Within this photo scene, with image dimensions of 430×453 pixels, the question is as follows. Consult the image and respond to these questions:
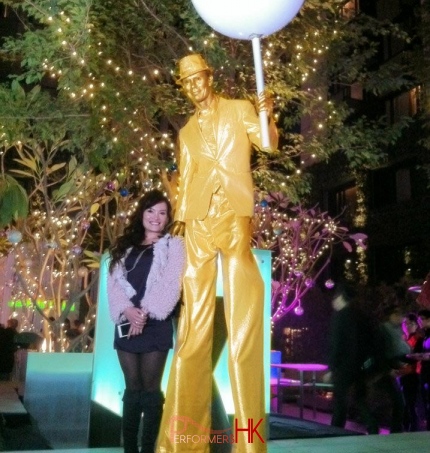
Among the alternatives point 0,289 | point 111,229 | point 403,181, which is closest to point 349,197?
point 403,181

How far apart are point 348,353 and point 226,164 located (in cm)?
355

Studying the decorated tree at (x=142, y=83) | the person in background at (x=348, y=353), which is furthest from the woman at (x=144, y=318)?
the person in background at (x=348, y=353)

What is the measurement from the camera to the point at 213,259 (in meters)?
3.97

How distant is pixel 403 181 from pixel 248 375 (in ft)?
67.4

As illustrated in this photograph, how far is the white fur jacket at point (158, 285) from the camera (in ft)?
12.2

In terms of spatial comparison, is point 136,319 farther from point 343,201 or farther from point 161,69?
point 343,201

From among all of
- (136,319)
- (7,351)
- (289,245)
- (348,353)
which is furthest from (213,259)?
(289,245)

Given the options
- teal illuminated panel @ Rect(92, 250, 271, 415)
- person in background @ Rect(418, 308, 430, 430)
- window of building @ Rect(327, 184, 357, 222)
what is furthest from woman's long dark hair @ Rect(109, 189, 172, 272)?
window of building @ Rect(327, 184, 357, 222)

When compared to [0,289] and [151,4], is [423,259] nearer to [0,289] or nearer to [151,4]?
[0,289]

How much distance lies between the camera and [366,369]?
7.02 metres

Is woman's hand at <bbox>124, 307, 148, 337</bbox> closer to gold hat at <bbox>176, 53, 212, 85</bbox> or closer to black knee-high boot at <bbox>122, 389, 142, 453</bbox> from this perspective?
black knee-high boot at <bbox>122, 389, 142, 453</bbox>

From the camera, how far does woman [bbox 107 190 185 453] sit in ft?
12.0

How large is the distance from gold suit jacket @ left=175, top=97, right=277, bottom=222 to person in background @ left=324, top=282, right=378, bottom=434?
3.20 meters

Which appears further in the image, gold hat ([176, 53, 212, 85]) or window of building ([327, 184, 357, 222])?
window of building ([327, 184, 357, 222])
